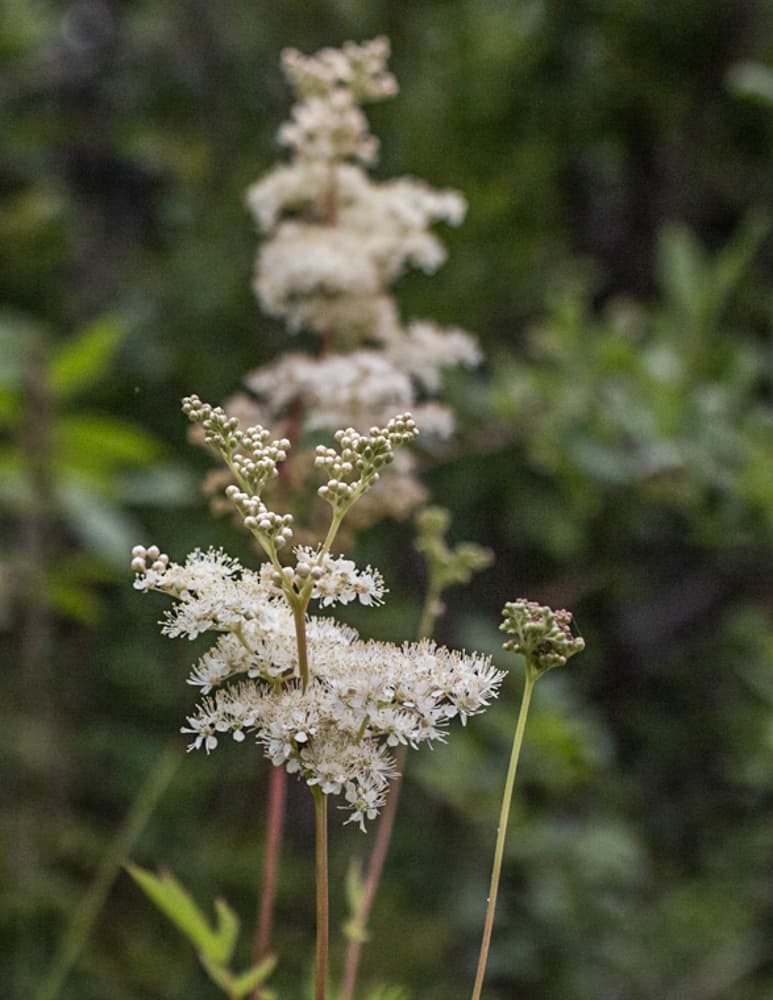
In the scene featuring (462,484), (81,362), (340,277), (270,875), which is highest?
(462,484)

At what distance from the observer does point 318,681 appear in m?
0.53

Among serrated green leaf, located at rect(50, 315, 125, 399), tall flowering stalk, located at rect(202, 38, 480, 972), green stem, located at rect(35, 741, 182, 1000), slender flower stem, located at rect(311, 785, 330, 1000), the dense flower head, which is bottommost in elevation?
slender flower stem, located at rect(311, 785, 330, 1000)

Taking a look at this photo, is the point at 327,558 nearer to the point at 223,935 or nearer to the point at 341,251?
the point at 223,935

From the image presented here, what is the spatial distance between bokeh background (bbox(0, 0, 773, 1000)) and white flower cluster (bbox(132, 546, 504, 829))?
95 centimetres

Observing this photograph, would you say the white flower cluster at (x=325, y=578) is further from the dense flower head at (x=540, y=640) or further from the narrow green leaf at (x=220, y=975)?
the narrow green leaf at (x=220, y=975)

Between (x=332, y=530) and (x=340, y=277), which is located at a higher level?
(x=340, y=277)

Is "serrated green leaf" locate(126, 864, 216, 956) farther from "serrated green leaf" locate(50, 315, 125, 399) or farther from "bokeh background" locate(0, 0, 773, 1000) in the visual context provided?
"serrated green leaf" locate(50, 315, 125, 399)

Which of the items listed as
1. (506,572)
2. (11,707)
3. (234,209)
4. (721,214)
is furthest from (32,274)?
(721,214)

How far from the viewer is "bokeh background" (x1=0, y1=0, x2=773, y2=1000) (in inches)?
66.9

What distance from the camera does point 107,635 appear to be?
92.6 inches

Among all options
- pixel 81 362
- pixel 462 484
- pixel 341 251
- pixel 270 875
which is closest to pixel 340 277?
pixel 341 251

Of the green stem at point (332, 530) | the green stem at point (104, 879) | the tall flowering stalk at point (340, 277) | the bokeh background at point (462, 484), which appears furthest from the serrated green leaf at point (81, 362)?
the green stem at point (332, 530)

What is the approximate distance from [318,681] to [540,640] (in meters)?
0.10

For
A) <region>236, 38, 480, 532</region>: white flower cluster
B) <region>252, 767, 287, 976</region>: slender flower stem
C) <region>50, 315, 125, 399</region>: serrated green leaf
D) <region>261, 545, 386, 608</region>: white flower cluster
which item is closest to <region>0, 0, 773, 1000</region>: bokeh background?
<region>50, 315, 125, 399</region>: serrated green leaf
